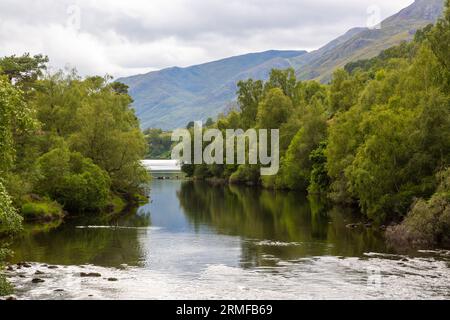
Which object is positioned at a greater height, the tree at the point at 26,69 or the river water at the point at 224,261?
the tree at the point at 26,69

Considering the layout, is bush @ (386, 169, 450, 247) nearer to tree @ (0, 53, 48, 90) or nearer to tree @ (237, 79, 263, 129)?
tree @ (0, 53, 48, 90)

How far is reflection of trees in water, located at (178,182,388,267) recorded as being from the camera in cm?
4809

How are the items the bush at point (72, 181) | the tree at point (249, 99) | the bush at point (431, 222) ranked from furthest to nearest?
the tree at point (249, 99)
the bush at point (72, 181)
the bush at point (431, 222)

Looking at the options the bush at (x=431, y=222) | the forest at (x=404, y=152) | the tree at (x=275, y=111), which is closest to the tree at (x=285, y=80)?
the tree at (x=275, y=111)

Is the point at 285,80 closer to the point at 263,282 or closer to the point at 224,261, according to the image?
the point at 224,261

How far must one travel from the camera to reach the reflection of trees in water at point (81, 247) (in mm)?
44219

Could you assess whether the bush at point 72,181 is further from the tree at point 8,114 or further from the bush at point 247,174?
the bush at point 247,174

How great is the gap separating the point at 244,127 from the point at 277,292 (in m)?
123

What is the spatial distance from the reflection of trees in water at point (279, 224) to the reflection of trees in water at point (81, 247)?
31.7 feet

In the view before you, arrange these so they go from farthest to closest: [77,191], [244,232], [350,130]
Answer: [350,130] < [77,191] < [244,232]

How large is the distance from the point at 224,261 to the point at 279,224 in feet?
76.4
